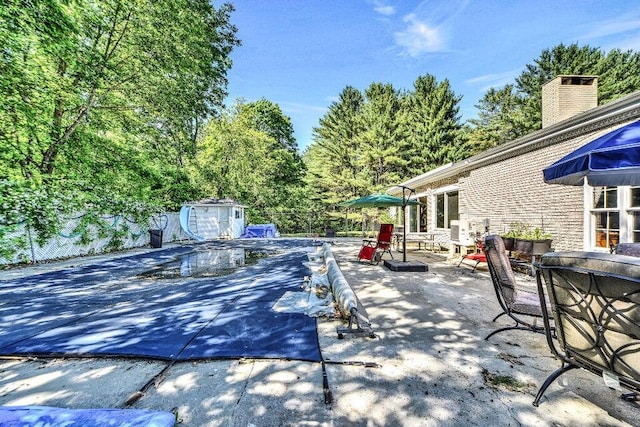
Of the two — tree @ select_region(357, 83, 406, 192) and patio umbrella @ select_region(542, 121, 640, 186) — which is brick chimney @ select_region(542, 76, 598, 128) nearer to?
patio umbrella @ select_region(542, 121, 640, 186)

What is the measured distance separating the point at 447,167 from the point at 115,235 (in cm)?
1251

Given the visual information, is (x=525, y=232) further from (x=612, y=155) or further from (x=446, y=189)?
(x=612, y=155)

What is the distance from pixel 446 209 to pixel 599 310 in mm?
10278

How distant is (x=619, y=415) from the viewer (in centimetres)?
174

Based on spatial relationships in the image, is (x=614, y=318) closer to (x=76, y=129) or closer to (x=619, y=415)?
(x=619, y=415)

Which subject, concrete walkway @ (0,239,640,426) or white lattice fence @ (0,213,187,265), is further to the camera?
white lattice fence @ (0,213,187,265)

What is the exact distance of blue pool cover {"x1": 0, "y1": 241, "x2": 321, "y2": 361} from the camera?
2.65 meters

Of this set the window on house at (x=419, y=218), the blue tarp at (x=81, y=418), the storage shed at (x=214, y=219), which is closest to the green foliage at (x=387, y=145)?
the window on house at (x=419, y=218)

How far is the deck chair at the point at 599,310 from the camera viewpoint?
139 cm

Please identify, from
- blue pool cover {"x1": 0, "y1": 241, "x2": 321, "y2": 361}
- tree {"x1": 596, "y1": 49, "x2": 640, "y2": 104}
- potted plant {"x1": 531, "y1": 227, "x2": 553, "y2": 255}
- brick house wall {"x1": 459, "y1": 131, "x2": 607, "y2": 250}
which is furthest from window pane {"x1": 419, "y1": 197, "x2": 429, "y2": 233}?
tree {"x1": 596, "y1": 49, "x2": 640, "y2": 104}

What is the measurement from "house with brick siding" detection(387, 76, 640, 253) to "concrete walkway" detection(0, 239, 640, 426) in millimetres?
3971

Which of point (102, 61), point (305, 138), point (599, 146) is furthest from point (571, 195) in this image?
point (305, 138)

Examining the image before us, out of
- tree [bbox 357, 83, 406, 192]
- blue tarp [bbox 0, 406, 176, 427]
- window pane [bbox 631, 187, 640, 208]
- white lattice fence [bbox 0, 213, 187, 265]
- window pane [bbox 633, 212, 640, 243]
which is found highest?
tree [bbox 357, 83, 406, 192]

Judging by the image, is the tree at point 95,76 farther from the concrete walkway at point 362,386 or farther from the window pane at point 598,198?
the window pane at point 598,198
